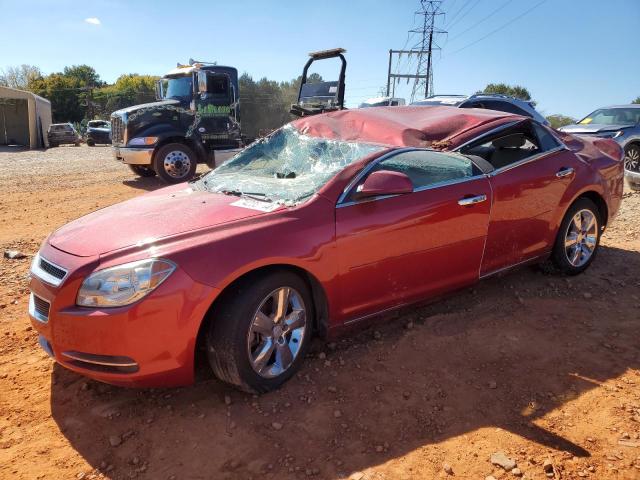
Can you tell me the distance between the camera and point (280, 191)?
10.8ft

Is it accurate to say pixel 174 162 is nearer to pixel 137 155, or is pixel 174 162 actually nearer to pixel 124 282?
pixel 137 155

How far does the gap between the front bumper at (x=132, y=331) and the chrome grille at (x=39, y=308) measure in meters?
0.02

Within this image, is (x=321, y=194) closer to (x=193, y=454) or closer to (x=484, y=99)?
(x=193, y=454)

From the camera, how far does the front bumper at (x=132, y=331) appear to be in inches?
96.3

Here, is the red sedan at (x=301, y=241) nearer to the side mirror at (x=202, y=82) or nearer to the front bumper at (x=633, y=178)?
the front bumper at (x=633, y=178)

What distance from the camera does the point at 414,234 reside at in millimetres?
3334

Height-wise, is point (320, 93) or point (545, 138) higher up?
point (320, 93)

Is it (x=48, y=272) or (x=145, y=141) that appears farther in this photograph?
(x=145, y=141)

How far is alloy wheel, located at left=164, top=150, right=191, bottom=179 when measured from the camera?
10.4 metres

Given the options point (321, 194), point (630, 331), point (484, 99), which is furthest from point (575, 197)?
point (484, 99)

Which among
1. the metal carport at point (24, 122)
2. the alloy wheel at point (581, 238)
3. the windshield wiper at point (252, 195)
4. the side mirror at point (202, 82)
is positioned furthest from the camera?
the metal carport at point (24, 122)

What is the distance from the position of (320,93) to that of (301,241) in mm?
7814

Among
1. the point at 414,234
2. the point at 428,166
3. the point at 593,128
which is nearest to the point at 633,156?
the point at 593,128

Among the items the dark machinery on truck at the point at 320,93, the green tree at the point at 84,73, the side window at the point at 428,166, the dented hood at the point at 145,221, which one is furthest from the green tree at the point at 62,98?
the side window at the point at 428,166
